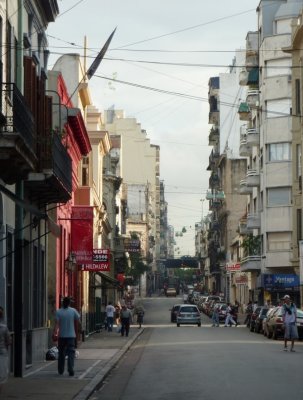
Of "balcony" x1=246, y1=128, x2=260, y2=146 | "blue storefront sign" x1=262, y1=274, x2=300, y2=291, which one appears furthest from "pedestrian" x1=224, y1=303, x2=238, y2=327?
"balcony" x1=246, y1=128, x2=260, y2=146

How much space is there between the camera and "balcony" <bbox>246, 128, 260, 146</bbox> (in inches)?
3132

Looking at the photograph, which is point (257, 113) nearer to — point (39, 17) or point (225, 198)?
point (225, 198)

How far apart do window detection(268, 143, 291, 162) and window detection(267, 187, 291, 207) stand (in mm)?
2106

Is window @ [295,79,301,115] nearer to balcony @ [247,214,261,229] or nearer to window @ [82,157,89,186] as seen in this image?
window @ [82,157,89,186]

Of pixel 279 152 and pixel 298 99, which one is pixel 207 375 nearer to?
pixel 298 99

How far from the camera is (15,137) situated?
17672 millimetres

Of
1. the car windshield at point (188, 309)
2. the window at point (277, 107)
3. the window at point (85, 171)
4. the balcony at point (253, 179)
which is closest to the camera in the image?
the window at point (85, 171)

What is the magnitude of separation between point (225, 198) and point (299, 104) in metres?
57.6

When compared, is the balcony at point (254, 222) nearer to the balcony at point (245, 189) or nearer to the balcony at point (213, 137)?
the balcony at point (245, 189)

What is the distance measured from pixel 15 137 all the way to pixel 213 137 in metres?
116

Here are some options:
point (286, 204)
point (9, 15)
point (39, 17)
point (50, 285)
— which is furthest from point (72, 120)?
point (286, 204)

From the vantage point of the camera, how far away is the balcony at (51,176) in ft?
81.2

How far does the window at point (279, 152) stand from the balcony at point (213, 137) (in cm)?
5343

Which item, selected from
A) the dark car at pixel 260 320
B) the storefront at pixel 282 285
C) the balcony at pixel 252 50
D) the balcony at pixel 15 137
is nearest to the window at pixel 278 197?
the storefront at pixel 282 285
